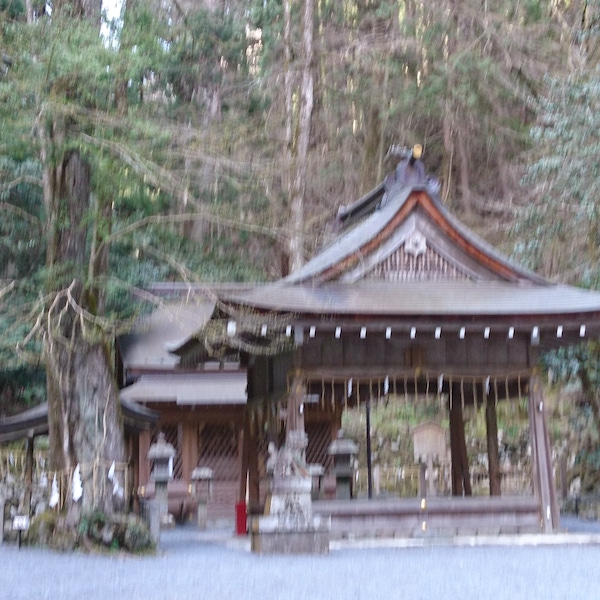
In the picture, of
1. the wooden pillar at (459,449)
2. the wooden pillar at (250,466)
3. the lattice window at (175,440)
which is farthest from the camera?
the lattice window at (175,440)

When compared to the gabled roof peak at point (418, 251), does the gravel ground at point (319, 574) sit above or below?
below

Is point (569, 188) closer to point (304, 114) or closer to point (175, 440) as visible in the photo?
point (304, 114)

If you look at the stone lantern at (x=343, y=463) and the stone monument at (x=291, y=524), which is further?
the stone lantern at (x=343, y=463)

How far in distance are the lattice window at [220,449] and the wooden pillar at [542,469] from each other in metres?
8.20

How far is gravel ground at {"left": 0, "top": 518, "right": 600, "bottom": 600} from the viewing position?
23.0 ft

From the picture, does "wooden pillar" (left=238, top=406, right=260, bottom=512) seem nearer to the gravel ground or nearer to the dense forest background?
the gravel ground

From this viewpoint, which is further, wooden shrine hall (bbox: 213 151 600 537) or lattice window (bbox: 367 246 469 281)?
lattice window (bbox: 367 246 469 281)

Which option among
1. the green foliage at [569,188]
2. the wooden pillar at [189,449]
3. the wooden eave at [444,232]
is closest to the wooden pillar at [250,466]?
the wooden eave at [444,232]

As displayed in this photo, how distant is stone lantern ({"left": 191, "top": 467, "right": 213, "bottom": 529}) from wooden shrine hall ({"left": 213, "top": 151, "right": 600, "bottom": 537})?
3910mm

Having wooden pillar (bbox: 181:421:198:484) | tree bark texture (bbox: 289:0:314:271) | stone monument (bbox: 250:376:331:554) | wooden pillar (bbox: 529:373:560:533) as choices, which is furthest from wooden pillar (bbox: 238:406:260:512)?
tree bark texture (bbox: 289:0:314:271)

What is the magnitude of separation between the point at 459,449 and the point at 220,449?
6542 mm

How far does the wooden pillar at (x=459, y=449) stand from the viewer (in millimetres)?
13969

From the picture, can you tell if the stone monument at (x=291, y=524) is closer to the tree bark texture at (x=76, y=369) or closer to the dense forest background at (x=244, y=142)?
the tree bark texture at (x=76, y=369)

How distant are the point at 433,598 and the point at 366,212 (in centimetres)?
932
